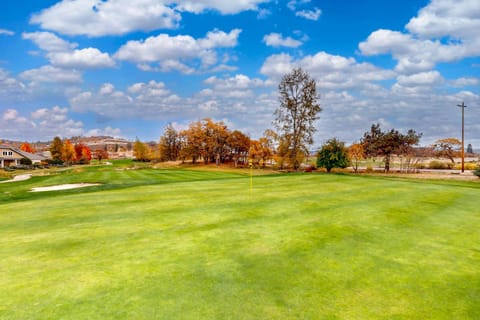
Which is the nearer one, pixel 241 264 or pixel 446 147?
pixel 241 264

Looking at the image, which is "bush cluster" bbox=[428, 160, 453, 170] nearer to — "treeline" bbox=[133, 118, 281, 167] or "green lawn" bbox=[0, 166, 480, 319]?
"treeline" bbox=[133, 118, 281, 167]

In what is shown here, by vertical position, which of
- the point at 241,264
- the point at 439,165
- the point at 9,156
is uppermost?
the point at 9,156

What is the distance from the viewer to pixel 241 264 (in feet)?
17.4

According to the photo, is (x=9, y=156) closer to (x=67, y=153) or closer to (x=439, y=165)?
(x=67, y=153)

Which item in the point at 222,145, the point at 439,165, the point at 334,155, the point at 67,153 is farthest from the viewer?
the point at 67,153

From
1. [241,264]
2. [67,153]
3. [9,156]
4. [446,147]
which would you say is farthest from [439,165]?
[9,156]

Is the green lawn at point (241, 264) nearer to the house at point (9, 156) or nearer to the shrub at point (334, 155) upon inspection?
the shrub at point (334, 155)

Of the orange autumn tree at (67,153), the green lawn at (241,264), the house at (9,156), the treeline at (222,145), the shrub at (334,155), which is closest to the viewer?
the green lawn at (241,264)

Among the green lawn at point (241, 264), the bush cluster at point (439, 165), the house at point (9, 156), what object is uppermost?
the house at point (9, 156)

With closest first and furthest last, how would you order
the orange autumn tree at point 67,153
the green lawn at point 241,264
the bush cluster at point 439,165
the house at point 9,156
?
the green lawn at point 241,264, the bush cluster at point 439,165, the house at point 9,156, the orange autumn tree at point 67,153

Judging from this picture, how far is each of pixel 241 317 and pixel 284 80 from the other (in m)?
46.7

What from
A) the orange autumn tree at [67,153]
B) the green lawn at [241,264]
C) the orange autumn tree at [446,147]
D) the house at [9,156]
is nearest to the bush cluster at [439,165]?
the orange autumn tree at [446,147]

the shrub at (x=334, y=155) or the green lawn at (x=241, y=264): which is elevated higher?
the shrub at (x=334, y=155)

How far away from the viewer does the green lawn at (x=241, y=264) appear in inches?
158
